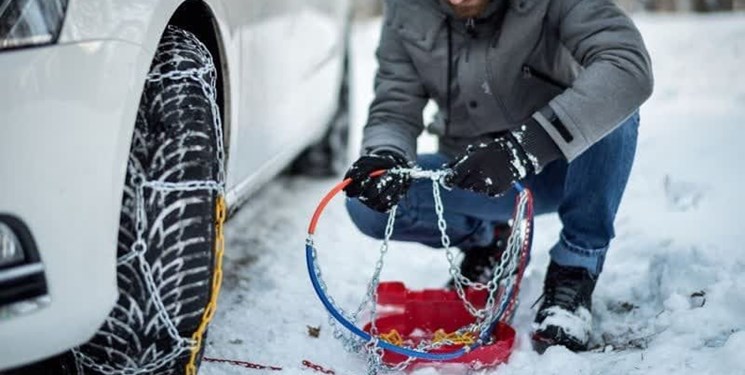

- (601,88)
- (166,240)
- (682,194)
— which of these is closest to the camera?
(166,240)

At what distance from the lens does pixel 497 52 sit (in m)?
2.32

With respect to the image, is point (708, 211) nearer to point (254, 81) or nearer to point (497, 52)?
point (497, 52)

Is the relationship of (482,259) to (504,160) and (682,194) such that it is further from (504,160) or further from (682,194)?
(682,194)

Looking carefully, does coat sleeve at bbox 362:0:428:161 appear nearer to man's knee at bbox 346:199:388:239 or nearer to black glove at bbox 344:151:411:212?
man's knee at bbox 346:199:388:239

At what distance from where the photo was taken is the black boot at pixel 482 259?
2.79 meters

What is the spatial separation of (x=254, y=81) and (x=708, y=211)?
1.57 meters

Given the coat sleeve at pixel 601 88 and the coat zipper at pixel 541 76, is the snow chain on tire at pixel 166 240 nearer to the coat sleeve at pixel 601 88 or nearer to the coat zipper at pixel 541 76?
the coat sleeve at pixel 601 88

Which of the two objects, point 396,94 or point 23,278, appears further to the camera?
point 396,94

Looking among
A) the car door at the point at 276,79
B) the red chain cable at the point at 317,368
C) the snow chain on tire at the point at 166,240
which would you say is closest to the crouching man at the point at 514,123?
the car door at the point at 276,79

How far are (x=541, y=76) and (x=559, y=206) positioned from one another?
0.36 m

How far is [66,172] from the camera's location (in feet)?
4.66

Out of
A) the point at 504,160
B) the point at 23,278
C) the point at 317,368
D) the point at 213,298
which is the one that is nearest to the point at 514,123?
the point at 504,160

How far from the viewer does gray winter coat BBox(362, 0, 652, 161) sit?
206 centimetres

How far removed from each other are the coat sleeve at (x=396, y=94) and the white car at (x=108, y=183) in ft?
1.89
